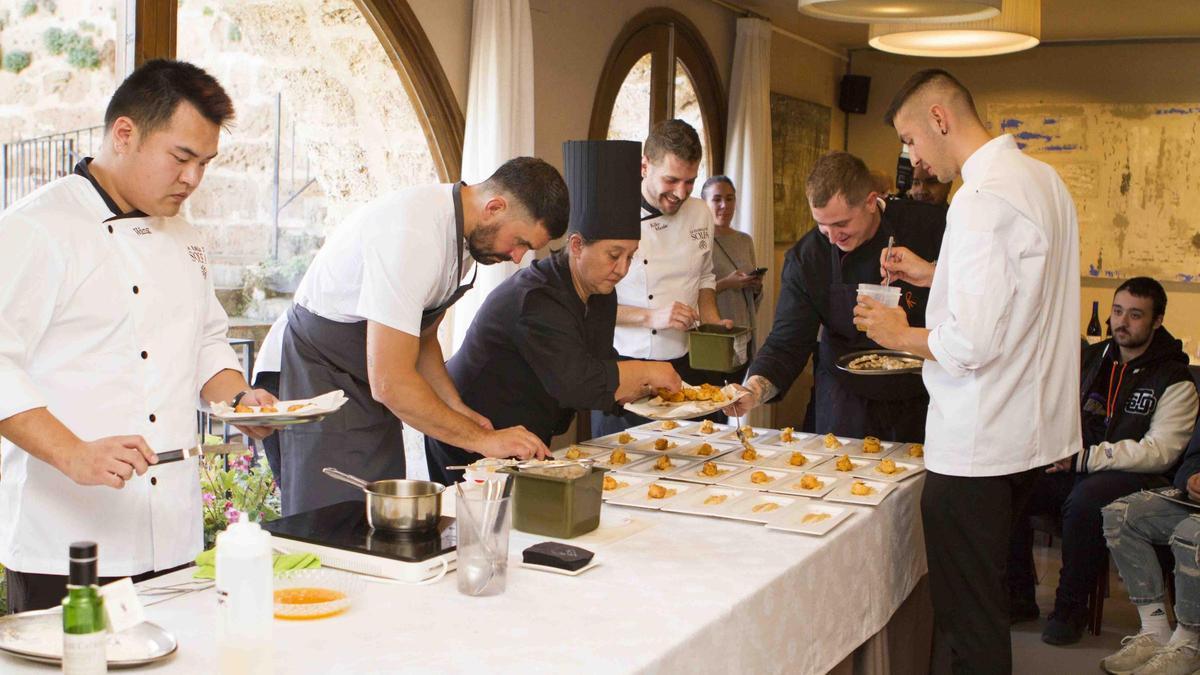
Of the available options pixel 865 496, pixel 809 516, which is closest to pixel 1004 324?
pixel 865 496

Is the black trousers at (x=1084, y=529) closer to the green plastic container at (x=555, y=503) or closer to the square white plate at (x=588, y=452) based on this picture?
the square white plate at (x=588, y=452)

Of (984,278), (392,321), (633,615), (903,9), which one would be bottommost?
(633,615)

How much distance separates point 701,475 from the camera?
8.89ft

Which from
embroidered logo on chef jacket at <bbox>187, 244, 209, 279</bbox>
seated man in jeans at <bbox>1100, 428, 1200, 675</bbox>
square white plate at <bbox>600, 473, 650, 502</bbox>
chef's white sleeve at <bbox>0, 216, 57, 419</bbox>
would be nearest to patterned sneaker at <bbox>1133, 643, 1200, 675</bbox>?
seated man in jeans at <bbox>1100, 428, 1200, 675</bbox>

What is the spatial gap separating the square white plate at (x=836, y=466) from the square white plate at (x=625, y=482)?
456mm

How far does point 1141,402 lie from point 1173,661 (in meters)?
0.94

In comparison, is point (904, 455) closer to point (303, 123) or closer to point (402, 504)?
point (402, 504)

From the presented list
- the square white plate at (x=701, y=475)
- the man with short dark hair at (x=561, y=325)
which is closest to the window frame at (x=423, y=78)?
the man with short dark hair at (x=561, y=325)

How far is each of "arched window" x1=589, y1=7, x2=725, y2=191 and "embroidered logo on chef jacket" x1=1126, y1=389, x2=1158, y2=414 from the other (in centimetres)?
260

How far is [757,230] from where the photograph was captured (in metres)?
6.99

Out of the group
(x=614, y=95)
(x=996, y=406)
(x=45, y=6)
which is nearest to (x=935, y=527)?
(x=996, y=406)

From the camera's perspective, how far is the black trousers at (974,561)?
253cm

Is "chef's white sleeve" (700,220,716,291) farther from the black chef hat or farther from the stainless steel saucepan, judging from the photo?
the stainless steel saucepan

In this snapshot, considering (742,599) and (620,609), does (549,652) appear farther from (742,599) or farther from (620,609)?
(742,599)
